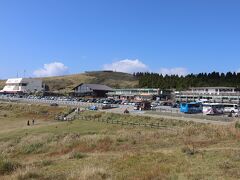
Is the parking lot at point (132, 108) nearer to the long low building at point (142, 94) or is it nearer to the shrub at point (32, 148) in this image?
the shrub at point (32, 148)

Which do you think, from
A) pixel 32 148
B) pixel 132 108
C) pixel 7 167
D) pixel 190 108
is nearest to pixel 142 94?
pixel 132 108

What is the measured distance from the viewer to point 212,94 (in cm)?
11569

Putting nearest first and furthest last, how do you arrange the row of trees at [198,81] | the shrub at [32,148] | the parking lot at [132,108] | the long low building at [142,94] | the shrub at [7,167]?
the shrub at [7,167] < the shrub at [32,148] < the parking lot at [132,108] < the long low building at [142,94] < the row of trees at [198,81]

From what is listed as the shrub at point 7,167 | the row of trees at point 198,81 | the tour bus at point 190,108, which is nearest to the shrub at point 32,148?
the shrub at point 7,167

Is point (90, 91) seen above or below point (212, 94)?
above

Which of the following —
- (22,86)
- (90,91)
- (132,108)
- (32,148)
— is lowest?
(32,148)

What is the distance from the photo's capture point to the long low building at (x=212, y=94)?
106900 mm

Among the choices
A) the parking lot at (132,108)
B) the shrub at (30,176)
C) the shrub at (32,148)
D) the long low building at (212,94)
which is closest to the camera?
the shrub at (30,176)

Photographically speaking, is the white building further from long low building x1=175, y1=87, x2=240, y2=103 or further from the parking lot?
long low building x1=175, y1=87, x2=240, y2=103

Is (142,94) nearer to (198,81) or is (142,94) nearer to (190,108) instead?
(198,81)

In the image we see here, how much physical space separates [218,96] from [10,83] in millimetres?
107091

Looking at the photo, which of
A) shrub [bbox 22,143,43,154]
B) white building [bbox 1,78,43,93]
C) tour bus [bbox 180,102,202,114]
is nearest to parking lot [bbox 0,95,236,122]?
tour bus [bbox 180,102,202,114]

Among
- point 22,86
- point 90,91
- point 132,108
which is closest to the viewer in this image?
point 132,108

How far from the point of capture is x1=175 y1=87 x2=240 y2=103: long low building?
107m
